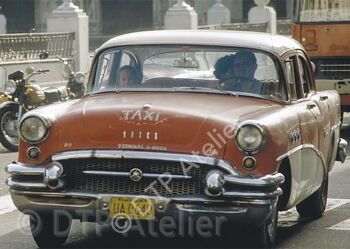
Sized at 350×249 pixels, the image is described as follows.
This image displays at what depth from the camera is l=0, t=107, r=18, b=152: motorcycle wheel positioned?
17.3 m

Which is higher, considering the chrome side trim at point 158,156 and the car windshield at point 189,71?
the car windshield at point 189,71

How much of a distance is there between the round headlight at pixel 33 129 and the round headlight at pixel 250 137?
1399 millimetres

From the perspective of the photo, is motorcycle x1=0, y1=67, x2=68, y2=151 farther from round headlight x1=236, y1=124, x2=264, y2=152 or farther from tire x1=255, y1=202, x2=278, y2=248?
round headlight x1=236, y1=124, x2=264, y2=152

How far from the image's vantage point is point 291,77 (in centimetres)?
1002

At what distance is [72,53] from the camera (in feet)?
100

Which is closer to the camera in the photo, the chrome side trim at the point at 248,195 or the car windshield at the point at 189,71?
the chrome side trim at the point at 248,195

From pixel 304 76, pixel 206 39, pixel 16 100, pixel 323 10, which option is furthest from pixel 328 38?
pixel 206 39

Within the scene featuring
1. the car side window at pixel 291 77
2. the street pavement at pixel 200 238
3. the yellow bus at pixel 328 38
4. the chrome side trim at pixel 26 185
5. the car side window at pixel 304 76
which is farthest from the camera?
the yellow bus at pixel 328 38

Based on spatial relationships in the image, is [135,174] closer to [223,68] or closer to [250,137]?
[250,137]

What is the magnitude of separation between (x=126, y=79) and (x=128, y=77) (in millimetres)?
27

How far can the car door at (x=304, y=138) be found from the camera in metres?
9.25

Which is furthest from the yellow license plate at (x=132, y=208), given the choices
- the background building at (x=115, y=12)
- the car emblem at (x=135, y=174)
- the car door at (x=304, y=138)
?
the background building at (x=115, y=12)

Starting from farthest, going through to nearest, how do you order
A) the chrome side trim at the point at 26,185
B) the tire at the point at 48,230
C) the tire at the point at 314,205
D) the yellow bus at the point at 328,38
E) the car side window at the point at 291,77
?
the yellow bus at the point at 328,38, the tire at the point at 314,205, the car side window at the point at 291,77, the tire at the point at 48,230, the chrome side trim at the point at 26,185

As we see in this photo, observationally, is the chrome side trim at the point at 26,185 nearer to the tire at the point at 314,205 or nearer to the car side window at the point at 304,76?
→ the car side window at the point at 304,76
